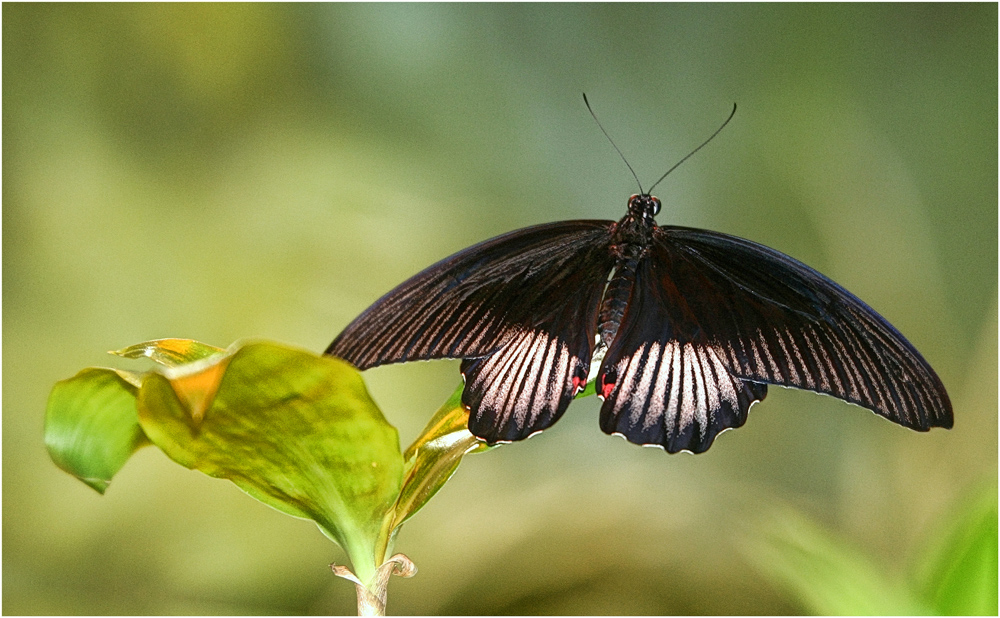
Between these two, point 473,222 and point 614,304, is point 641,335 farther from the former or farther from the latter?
point 473,222

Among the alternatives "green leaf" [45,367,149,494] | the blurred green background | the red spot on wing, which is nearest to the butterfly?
the red spot on wing

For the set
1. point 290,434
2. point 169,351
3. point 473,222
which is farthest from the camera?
point 473,222

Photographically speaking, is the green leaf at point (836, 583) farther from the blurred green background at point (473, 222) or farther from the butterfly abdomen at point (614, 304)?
the blurred green background at point (473, 222)

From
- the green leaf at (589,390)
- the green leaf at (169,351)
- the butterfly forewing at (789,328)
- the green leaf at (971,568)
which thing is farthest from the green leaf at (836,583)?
the green leaf at (169,351)

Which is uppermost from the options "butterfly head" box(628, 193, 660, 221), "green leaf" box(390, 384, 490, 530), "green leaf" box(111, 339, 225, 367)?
"butterfly head" box(628, 193, 660, 221)

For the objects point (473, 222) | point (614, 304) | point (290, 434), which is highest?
point (473, 222)

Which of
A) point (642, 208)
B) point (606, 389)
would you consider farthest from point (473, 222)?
point (606, 389)

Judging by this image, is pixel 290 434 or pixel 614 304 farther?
pixel 614 304

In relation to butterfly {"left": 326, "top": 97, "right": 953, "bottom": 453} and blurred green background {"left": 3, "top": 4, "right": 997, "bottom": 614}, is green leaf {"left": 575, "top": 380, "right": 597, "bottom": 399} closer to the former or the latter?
butterfly {"left": 326, "top": 97, "right": 953, "bottom": 453}
